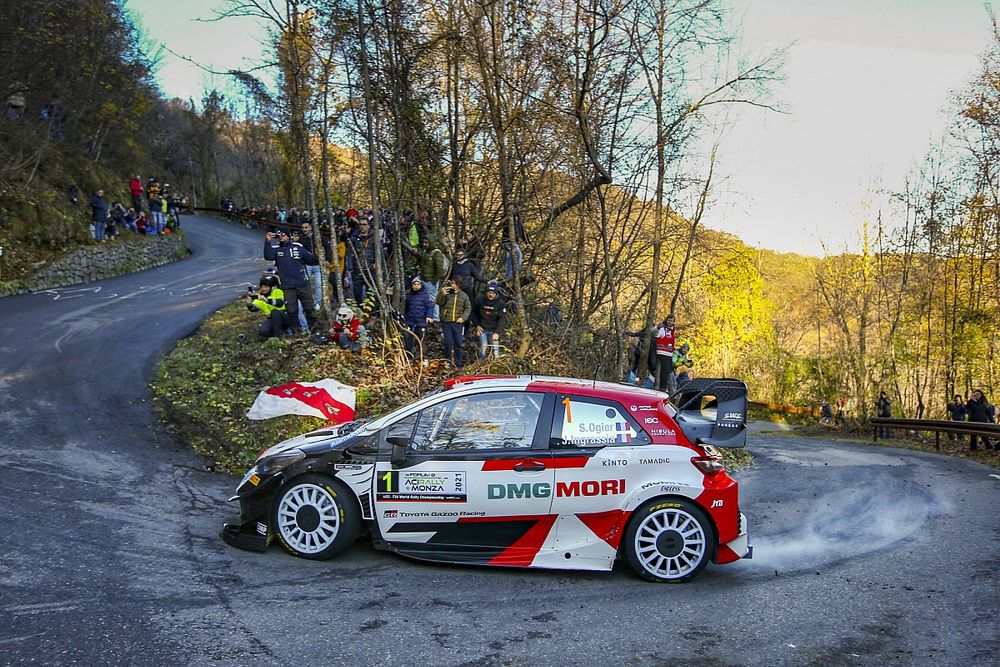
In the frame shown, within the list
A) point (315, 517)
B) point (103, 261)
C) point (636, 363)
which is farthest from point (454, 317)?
point (103, 261)

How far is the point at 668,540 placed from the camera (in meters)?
6.31

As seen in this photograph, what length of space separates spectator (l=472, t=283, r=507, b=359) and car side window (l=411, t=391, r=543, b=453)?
22.9 ft

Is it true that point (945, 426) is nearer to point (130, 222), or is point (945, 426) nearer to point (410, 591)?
point (410, 591)

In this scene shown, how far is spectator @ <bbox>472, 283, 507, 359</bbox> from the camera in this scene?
13.5 m

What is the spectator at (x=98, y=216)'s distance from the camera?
82.7 feet

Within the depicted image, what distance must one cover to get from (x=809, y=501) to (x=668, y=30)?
939cm

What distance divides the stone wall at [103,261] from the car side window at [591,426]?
18.8 m

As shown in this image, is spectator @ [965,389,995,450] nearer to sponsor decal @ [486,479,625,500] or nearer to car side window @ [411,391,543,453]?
sponsor decal @ [486,479,625,500]

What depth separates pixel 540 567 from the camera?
6266mm

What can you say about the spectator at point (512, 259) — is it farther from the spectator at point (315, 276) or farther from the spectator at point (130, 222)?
the spectator at point (130, 222)

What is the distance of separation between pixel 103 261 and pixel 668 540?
2377cm

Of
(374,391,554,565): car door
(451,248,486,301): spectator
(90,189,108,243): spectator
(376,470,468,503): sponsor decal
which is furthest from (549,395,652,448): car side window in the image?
(90,189,108,243): spectator

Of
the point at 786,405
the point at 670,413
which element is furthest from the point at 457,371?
the point at 786,405

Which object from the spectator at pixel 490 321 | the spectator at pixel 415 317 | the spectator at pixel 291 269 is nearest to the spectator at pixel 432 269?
the spectator at pixel 415 317
